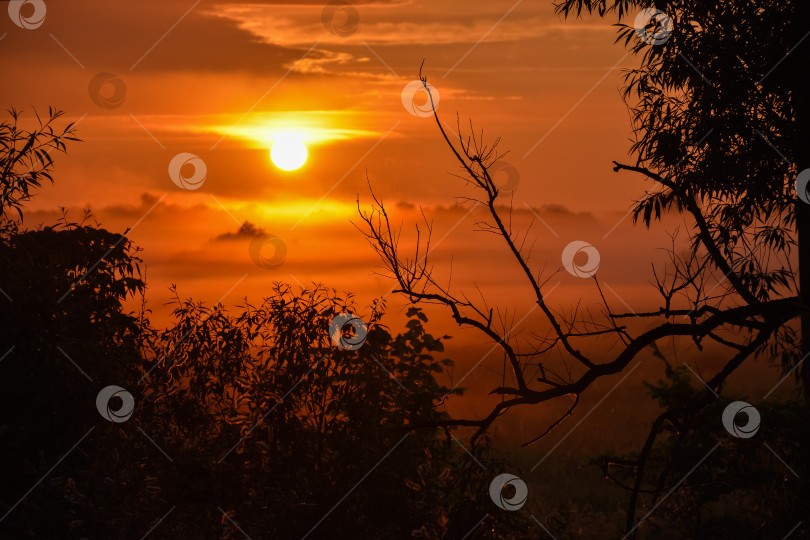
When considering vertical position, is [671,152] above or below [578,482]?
below

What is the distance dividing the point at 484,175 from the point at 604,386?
55.4 meters

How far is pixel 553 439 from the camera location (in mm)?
52812

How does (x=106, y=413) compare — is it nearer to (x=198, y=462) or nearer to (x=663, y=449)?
(x=198, y=462)

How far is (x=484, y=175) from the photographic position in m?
6.36

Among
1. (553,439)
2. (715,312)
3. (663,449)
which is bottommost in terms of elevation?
(715,312)

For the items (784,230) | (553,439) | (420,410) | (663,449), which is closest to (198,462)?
(420,410)

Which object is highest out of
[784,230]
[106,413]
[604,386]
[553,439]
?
[604,386]

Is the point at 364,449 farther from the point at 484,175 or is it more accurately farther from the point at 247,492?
the point at 484,175

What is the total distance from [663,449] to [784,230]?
5.06 meters

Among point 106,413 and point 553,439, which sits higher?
point 553,439

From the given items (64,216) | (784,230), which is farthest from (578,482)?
(64,216)

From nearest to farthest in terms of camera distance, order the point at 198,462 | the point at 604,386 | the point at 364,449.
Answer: the point at 198,462, the point at 364,449, the point at 604,386

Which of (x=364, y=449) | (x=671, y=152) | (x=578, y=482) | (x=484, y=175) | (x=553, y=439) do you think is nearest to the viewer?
(x=484, y=175)

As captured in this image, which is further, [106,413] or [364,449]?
[364,449]
